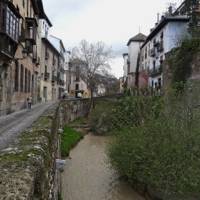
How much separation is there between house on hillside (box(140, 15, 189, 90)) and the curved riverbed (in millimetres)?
15778

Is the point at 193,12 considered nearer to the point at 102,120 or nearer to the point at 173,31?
the point at 173,31

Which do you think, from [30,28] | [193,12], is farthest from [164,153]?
[193,12]

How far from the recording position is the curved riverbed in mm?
12445

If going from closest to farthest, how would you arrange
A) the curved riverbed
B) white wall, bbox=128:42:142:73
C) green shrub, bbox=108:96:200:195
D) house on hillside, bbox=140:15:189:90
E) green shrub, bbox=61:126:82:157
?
green shrub, bbox=108:96:200:195
the curved riverbed
green shrub, bbox=61:126:82:157
house on hillside, bbox=140:15:189:90
white wall, bbox=128:42:142:73

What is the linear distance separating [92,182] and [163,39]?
26.0 metres

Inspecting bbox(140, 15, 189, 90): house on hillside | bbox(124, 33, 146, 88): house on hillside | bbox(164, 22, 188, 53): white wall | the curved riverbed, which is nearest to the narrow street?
the curved riverbed

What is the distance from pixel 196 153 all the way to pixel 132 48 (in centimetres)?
5027

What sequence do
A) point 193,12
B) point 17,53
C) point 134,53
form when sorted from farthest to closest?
point 134,53
point 193,12
point 17,53

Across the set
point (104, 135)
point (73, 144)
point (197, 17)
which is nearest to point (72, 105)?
point (104, 135)

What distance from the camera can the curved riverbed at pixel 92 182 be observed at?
40.8ft

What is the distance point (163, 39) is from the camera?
36.9 metres

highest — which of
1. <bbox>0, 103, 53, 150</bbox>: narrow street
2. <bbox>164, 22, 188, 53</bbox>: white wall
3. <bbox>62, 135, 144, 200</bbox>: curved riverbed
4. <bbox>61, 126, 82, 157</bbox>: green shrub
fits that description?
<bbox>164, 22, 188, 53</bbox>: white wall

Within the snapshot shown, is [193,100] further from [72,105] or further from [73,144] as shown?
[72,105]

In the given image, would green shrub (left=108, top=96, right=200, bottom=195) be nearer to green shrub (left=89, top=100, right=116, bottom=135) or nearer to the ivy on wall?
the ivy on wall
